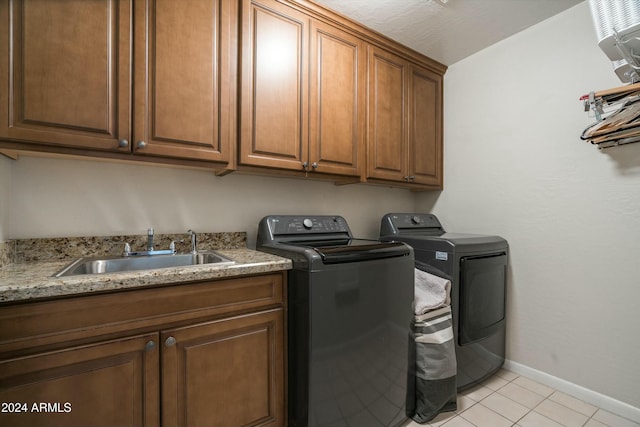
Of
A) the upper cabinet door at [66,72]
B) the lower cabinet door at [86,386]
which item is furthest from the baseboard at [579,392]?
the upper cabinet door at [66,72]

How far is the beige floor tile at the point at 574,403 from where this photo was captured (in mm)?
1680

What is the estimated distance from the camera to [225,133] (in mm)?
1500

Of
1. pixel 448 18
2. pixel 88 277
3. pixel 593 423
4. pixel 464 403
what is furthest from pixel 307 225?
pixel 593 423

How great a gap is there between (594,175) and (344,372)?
1.92 metres

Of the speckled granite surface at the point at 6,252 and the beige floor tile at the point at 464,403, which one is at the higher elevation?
the speckled granite surface at the point at 6,252

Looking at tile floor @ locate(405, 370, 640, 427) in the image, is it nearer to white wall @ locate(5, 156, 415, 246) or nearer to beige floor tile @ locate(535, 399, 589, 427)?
beige floor tile @ locate(535, 399, 589, 427)

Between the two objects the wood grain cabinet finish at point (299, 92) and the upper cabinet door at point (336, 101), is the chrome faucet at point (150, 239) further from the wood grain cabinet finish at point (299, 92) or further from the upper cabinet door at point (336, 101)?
the upper cabinet door at point (336, 101)

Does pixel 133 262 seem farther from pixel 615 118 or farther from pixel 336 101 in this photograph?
pixel 615 118

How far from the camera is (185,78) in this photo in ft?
4.54

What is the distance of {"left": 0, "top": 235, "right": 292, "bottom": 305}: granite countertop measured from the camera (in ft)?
2.81

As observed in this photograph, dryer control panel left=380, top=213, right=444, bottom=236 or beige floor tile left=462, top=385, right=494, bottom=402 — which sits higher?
dryer control panel left=380, top=213, right=444, bottom=236

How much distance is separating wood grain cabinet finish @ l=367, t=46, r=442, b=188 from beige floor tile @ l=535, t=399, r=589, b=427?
5.47 feet

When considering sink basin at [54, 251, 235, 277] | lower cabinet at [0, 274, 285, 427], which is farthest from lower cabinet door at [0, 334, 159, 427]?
sink basin at [54, 251, 235, 277]

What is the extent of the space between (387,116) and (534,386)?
7.07ft
